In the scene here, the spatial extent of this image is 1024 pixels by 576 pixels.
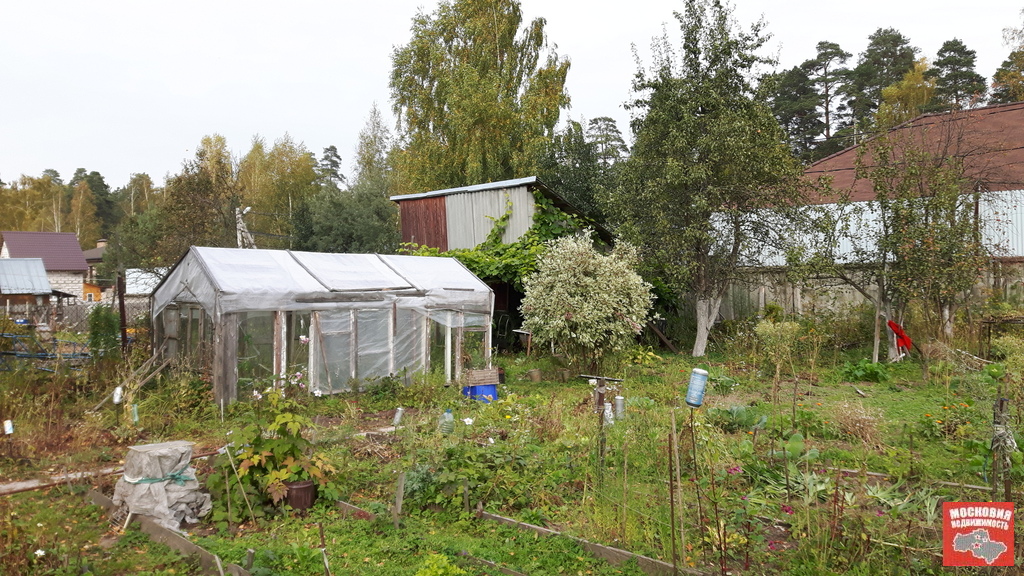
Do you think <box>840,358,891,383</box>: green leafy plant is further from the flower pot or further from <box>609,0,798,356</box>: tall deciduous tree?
the flower pot

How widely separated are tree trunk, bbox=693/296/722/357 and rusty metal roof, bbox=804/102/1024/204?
3.33 meters

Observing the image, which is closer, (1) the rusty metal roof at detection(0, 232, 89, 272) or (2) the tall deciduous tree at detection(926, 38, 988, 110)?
(2) the tall deciduous tree at detection(926, 38, 988, 110)

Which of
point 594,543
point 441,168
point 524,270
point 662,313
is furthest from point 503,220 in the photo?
point 594,543

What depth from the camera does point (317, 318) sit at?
32.9 ft

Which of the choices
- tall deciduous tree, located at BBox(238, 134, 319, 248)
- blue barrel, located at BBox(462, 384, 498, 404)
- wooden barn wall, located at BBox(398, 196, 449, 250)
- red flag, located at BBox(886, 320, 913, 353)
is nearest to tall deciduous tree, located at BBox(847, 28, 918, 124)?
red flag, located at BBox(886, 320, 913, 353)

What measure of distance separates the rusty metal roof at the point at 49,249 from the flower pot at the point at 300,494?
36.9 meters

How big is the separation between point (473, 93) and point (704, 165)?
11651mm

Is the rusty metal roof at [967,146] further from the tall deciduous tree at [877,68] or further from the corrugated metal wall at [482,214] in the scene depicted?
the tall deciduous tree at [877,68]

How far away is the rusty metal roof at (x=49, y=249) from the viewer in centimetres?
3428

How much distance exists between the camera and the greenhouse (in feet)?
30.1

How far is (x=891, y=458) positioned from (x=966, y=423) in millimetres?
1657

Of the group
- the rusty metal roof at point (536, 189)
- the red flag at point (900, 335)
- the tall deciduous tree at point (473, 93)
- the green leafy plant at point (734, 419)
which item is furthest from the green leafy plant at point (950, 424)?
the tall deciduous tree at point (473, 93)

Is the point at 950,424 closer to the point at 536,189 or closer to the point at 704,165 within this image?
the point at 704,165

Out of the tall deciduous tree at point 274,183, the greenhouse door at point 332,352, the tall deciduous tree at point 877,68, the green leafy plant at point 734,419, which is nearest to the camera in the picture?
the green leafy plant at point 734,419
